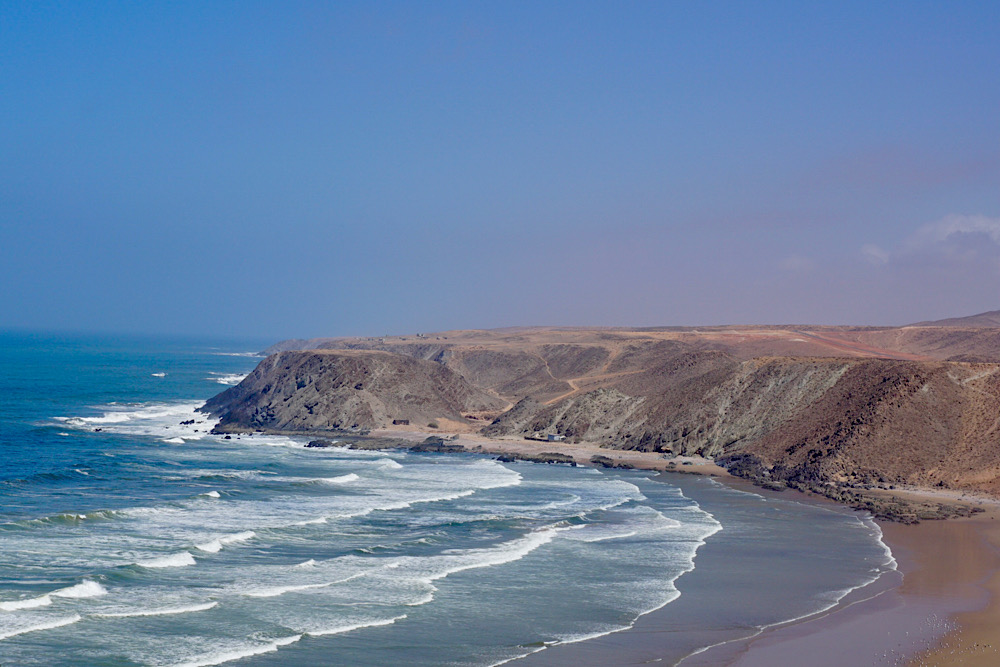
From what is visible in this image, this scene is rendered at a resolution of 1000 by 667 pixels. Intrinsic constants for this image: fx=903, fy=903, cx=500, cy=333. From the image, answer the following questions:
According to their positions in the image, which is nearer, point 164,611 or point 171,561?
point 164,611

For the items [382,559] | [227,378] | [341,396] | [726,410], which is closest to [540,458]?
[726,410]

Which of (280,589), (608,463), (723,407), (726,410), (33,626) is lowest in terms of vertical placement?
(608,463)

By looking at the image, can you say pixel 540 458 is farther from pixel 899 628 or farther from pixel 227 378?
pixel 227 378

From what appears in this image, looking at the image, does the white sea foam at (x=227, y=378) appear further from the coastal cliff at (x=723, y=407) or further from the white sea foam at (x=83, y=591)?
the white sea foam at (x=83, y=591)

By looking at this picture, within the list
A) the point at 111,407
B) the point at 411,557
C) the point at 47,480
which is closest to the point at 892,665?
the point at 411,557

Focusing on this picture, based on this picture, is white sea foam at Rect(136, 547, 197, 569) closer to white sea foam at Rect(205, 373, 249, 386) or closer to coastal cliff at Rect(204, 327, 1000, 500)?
coastal cliff at Rect(204, 327, 1000, 500)

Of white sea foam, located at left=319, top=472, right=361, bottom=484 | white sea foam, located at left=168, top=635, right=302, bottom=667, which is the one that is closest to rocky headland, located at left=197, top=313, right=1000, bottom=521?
white sea foam, located at left=319, top=472, right=361, bottom=484

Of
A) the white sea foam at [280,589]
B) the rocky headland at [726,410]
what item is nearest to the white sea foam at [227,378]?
the rocky headland at [726,410]

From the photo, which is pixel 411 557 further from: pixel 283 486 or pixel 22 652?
pixel 283 486
